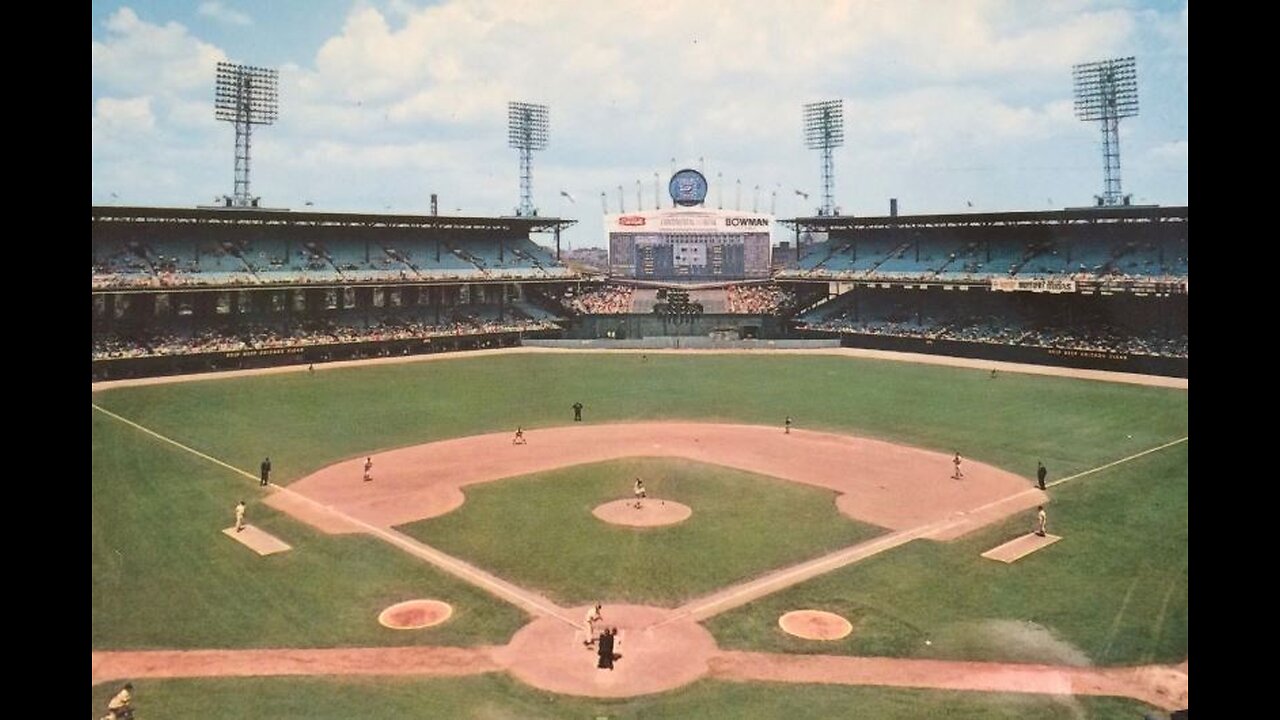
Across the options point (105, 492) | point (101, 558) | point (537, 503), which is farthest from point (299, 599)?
point (105, 492)

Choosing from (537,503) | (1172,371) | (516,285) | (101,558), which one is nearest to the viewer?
(101,558)

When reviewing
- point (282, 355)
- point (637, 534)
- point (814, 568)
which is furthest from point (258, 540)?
point (282, 355)

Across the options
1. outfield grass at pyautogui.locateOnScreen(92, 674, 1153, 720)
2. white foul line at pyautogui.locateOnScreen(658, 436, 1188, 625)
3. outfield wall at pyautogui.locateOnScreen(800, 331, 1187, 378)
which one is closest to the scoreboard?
outfield wall at pyautogui.locateOnScreen(800, 331, 1187, 378)

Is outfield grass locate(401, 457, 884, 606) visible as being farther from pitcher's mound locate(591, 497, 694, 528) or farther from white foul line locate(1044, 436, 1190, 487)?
white foul line locate(1044, 436, 1190, 487)

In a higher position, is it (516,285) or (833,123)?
(833,123)

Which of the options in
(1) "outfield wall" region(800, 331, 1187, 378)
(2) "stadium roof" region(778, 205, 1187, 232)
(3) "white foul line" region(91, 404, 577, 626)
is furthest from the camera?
(2) "stadium roof" region(778, 205, 1187, 232)

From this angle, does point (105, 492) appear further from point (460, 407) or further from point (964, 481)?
point (964, 481)

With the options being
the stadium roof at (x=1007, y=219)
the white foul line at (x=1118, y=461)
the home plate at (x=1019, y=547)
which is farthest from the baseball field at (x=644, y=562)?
the stadium roof at (x=1007, y=219)

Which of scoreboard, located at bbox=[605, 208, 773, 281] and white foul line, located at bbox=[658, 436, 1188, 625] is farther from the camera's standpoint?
scoreboard, located at bbox=[605, 208, 773, 281]
